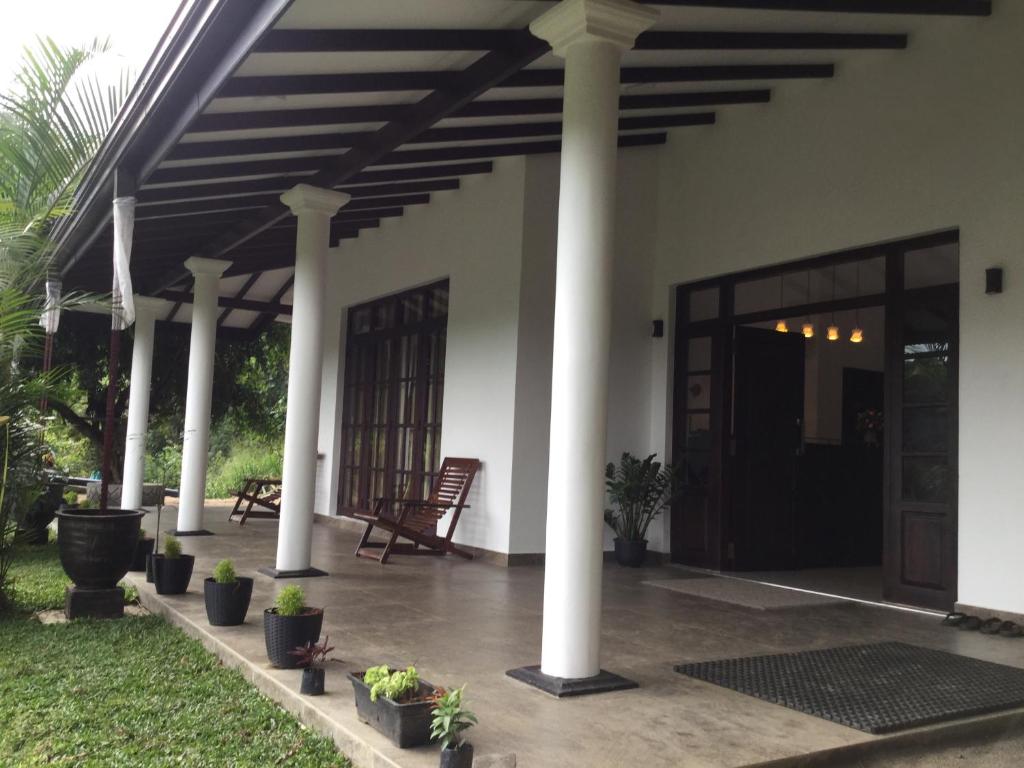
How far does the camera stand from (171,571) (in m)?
5.49

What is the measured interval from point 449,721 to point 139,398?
8.64m

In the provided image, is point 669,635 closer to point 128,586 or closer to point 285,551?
point 285,551

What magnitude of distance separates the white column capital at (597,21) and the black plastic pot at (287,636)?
2747mm

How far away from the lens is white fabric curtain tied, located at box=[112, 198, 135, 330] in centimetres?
533

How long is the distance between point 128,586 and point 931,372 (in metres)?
5.64

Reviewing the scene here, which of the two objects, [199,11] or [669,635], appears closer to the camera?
[199,11]

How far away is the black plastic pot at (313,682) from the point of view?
3389 mm

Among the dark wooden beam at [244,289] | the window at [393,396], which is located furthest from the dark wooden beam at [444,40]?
the dark wooden beam at [244,289]

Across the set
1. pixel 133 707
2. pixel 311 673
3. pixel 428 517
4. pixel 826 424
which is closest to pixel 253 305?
pixel 428 517

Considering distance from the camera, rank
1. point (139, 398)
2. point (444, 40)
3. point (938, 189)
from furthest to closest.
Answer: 1. point (139, 398)
2. point (938, 189)
3. point (444, 40)

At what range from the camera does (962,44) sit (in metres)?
5.72

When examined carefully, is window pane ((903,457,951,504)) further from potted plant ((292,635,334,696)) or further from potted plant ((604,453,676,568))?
potted plant ((292,635,334,696))

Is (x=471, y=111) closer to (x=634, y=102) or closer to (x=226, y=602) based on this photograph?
(x=634, y=102)

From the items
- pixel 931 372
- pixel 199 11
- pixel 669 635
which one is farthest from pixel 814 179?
pixel 199 11
